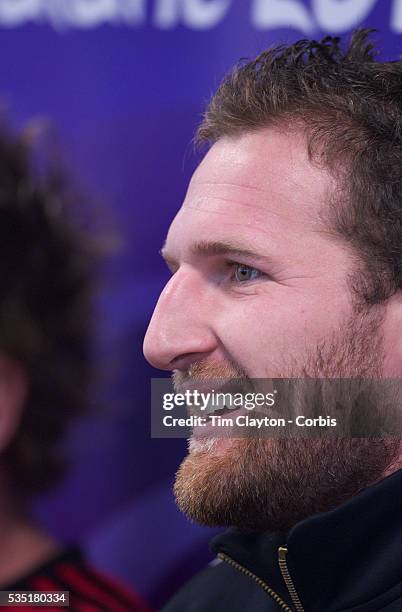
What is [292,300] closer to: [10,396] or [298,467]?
[298,467]

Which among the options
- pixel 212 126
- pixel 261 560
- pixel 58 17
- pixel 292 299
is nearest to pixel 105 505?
pixel 261 560

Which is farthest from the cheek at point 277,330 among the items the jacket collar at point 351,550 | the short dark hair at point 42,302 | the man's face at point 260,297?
the short dark hair at point 42,302

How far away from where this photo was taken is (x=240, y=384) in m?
1.00

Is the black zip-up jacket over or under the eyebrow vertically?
under

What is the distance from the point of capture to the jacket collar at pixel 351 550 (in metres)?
0.90

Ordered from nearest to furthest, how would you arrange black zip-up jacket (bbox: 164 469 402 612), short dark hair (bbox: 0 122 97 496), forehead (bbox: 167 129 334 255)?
1. black zip-up jacket (bbox: 164 469 402 612)
2. forehead (bbox: 167 129 334 255)
3. short dark hair (bbox: 0 122 97 496)

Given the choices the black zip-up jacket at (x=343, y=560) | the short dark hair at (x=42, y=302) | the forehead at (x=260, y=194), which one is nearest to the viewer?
the black zip-up jacket at (x=343, y=560)

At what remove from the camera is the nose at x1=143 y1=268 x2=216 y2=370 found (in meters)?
1.02

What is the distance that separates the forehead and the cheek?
84 millimetres

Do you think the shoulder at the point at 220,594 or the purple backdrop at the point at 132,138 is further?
the purple backdrop at the point at 132,138

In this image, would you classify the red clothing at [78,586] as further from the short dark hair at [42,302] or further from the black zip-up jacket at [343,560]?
the black zip-up jacket at [343,560]

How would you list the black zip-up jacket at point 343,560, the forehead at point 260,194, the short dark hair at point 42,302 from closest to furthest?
the black zip-up jacket at point 343,560 → the forehead at point 260,194 → the short dark hair at point 42,302

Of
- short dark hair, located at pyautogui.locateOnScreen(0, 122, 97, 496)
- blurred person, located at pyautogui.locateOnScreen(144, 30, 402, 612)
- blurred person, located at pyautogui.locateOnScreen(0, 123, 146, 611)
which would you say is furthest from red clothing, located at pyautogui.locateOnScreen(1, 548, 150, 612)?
blurred person, located at pyautogui.locateOnScreen(144, 30, 402, 612)

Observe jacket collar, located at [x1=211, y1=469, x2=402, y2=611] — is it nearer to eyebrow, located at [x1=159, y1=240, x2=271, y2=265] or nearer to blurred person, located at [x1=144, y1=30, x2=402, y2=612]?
blurred person, located at [x1=144, y1=30, x2=402, y2=612]
